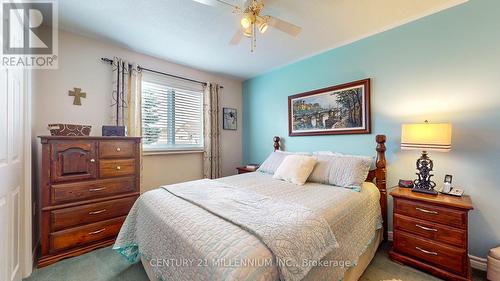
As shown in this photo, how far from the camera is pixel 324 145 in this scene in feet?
9.73

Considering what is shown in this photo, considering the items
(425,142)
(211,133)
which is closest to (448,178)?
(425,142)

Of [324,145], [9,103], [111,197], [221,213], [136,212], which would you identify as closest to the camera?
[221,213]

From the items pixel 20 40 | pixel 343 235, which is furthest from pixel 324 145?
pixel 20 40

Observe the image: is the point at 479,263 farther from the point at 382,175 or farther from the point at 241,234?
the point at 241,234

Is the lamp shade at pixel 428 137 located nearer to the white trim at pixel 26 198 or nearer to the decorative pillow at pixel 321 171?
the decorative pillow at pixel 321 171

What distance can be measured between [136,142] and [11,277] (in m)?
1.43

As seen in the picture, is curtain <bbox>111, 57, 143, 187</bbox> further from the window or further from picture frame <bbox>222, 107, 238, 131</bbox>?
picture frame <bbox>222, 107, 238, 131</bbox>

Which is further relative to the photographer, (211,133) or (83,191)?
(211,133)

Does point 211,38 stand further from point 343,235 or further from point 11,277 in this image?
point 11,277

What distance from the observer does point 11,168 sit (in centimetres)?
148

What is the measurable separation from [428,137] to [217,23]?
2.39 m

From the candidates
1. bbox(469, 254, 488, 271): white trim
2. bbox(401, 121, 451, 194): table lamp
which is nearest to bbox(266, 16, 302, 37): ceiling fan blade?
bbox(401, 121, 451, 194): table lamp

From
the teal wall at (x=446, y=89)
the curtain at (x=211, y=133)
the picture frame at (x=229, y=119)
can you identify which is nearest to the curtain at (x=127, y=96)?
the curtain at (x=211, y=133)

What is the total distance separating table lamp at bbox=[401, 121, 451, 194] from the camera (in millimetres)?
1765
